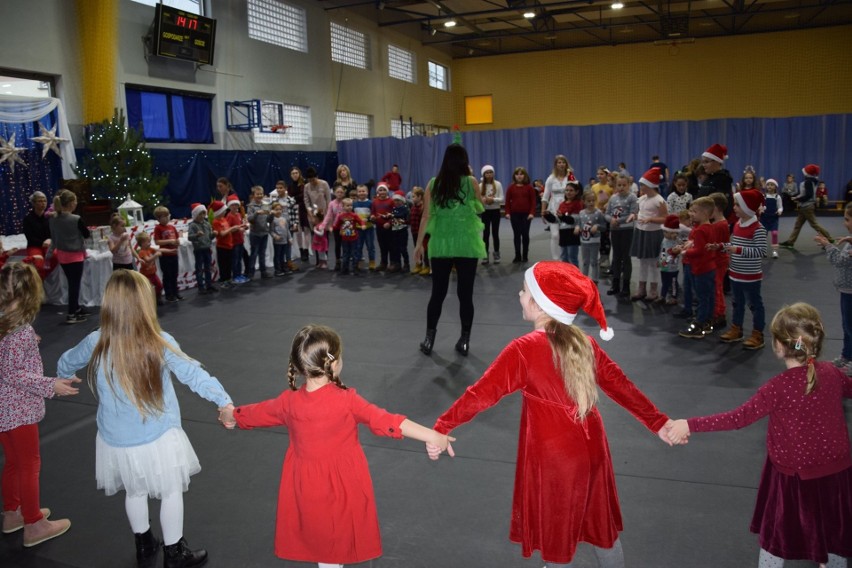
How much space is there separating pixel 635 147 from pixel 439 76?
10.3m

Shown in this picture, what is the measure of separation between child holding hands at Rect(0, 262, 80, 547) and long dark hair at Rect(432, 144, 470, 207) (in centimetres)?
310

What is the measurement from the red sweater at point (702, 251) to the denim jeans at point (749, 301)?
0.31 meters

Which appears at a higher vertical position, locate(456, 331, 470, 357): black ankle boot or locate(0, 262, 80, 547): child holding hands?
locate(0, 262, 80, 547): child holding hands

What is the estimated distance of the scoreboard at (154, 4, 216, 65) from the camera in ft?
42.3

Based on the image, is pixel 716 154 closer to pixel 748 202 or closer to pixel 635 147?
pixel 748 202

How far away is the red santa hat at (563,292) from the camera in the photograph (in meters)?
2.17


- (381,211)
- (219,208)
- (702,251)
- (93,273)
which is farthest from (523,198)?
(93,273)

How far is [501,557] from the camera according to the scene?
2725 mm

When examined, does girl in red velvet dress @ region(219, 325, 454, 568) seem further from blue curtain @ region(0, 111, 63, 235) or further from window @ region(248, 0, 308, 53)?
window @ region(248, 0, 308, 53)

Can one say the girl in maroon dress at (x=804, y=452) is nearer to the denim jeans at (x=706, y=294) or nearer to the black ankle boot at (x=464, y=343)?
the black ankle boot at (x=464, y=343)

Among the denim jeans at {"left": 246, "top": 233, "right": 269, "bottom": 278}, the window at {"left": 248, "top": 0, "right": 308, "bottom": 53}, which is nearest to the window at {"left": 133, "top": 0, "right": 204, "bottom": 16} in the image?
the window at {"left": 248, "top": 0, "right": 308, "bottom": 53}

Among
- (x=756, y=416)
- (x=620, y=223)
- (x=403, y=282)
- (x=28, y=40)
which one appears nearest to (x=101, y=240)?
(x=403, y=282)

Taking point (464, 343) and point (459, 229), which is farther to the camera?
point (464, 343)

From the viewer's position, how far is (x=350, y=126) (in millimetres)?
20953
